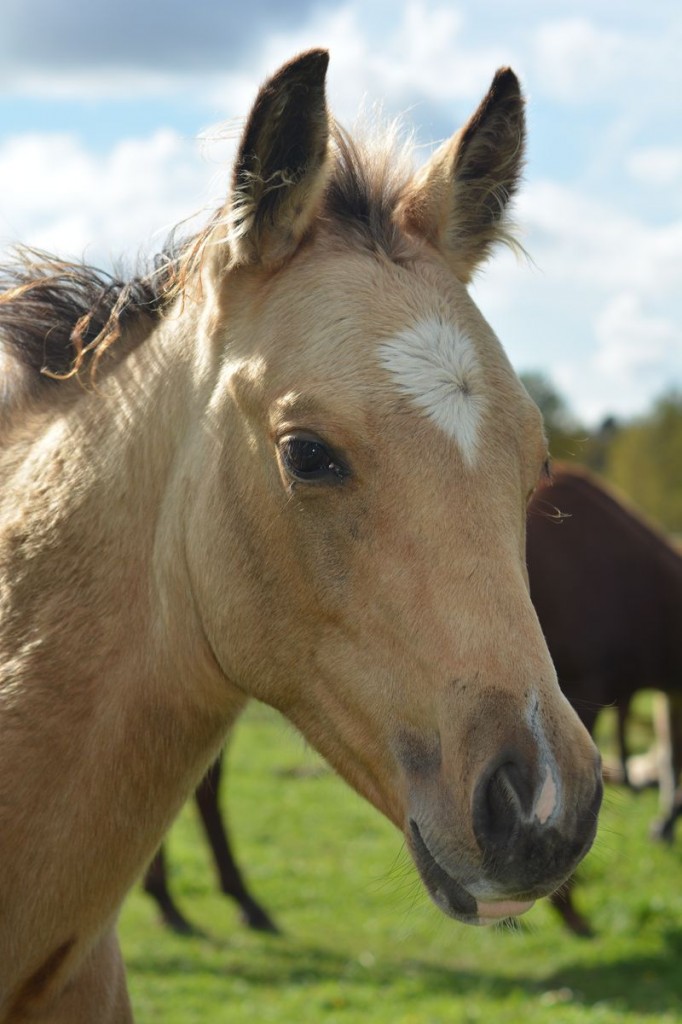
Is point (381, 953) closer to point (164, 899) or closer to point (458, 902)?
point (164, 899)

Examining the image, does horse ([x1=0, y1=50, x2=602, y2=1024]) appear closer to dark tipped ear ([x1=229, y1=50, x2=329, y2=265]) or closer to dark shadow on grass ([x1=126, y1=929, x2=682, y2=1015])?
dark tipped ear ([x1=229, y1=50, x2=329, y2=265])

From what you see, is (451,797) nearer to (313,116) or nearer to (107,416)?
(107,416)

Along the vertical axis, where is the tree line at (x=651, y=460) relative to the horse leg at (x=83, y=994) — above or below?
below

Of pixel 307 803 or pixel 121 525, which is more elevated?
pixel 121 525

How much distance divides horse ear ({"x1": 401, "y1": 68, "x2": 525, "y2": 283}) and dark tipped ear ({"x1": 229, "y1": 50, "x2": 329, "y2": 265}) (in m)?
0.35

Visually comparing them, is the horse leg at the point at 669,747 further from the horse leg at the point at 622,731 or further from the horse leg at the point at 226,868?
the horse leg at the point at 226,868

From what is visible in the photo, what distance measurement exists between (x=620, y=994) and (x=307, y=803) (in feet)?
19.1

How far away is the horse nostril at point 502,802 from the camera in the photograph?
2008mm

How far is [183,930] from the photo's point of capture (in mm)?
7797

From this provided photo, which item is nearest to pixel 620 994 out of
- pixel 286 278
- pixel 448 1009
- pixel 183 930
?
pixel 448 1009

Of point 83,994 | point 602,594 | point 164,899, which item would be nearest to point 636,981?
point 602,594

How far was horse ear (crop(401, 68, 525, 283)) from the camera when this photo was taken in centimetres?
289

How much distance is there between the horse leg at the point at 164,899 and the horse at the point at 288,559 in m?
5.20

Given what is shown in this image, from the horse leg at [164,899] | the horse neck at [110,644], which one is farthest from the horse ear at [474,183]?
the horse leg at [164,899]
